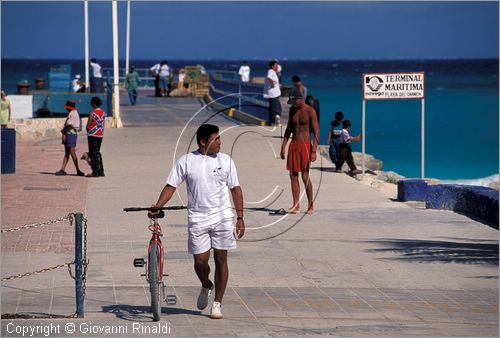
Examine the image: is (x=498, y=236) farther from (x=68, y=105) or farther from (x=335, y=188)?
(x=68, y=105)

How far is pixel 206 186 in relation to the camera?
10312 mm

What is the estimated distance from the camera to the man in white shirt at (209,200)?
10.3m

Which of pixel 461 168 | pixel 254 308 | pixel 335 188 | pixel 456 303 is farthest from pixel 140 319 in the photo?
pixel 461 168

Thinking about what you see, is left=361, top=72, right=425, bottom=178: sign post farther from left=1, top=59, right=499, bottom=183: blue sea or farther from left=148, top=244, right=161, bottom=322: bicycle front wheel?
left=1, top=59, right=499, bottom=183: blue sea

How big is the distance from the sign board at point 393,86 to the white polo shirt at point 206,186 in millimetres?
13890

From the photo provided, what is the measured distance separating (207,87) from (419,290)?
43.7 metres

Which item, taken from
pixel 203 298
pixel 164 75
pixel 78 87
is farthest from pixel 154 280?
pixel 164 75

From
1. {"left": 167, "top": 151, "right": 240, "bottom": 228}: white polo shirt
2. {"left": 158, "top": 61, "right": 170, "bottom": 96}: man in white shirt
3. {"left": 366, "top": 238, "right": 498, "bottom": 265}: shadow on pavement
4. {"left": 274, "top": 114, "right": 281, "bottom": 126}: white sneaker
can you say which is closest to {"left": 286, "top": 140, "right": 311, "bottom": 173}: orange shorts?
{"left": 366, "top": 238, "right": 498, "bottom": 265}: shadow on pavement

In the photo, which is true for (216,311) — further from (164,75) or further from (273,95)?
(164,75)

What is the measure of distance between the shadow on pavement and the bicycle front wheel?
180 inches

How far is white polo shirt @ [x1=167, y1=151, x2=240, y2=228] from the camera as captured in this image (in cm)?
1032

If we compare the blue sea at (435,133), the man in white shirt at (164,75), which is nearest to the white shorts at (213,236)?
the blue sea at (435,133)

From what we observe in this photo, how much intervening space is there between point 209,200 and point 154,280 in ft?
2.76

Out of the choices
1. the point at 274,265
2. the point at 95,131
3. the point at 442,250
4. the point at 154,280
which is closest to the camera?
the point at 154,280
